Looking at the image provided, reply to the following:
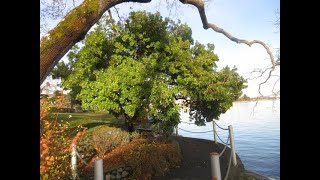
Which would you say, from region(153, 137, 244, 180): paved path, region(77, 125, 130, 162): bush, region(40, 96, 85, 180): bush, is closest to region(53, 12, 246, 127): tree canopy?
region(77, 125, 130, 162): bush

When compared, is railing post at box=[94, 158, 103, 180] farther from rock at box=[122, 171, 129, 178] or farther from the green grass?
the green grass

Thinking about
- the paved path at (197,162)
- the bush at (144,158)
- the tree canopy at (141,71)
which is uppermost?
the tree canopy at (141,71)

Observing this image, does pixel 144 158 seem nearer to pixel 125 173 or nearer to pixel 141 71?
pixel 125 173

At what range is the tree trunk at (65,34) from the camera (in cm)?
235

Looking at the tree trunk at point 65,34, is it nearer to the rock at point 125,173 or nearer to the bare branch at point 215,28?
the bare branch at point 215,28

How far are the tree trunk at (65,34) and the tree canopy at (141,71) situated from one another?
3.43 m

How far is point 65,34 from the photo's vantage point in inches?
95.5

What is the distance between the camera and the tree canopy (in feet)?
19.9

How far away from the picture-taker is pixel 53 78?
6680 mm

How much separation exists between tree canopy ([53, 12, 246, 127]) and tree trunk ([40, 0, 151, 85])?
343 cm

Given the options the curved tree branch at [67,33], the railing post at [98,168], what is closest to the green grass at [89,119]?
the railing post at [98,168]
